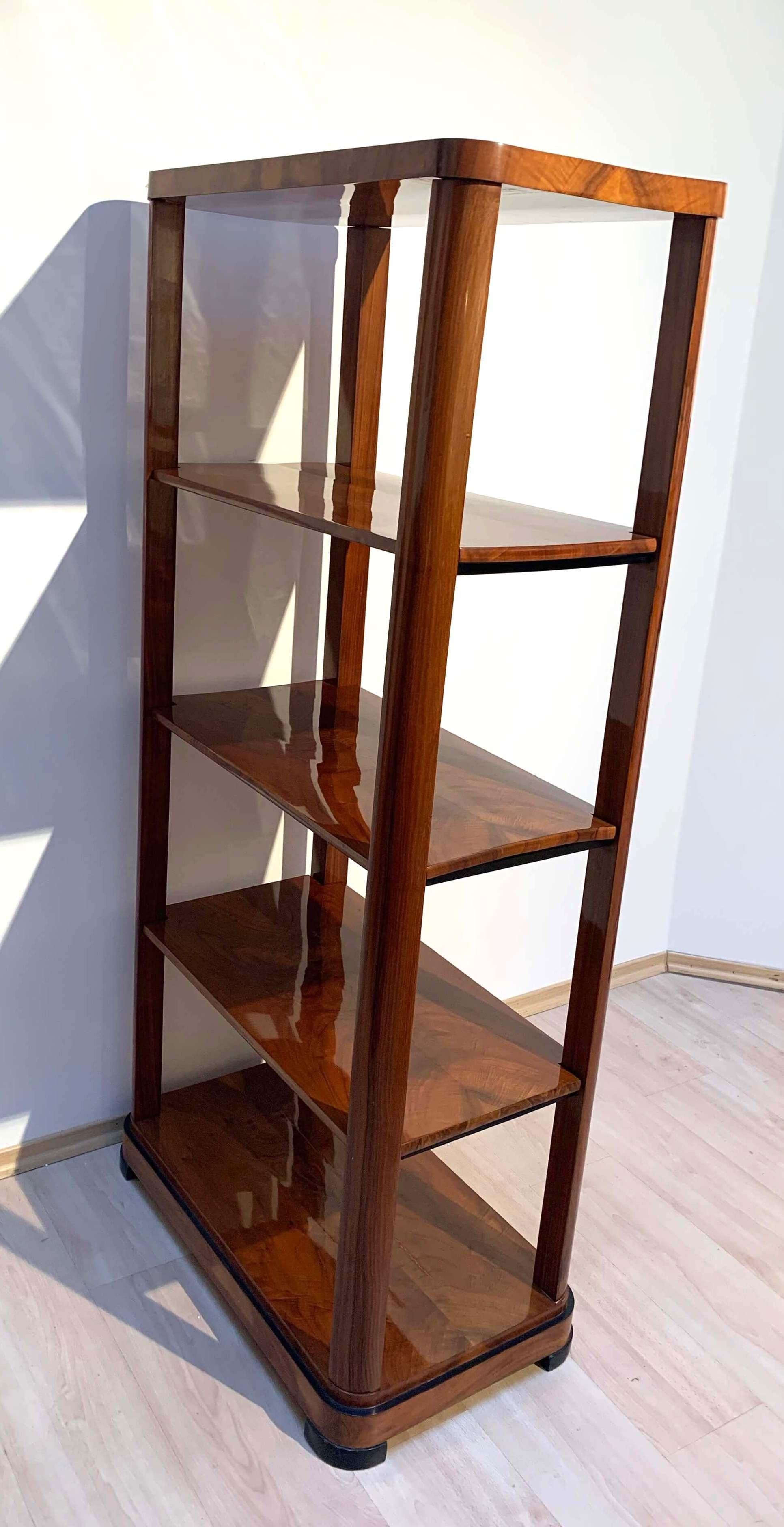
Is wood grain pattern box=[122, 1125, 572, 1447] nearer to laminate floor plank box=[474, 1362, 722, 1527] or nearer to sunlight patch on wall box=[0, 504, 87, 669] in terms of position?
laminate floor plank box=[474, 1362, 722, 1527]

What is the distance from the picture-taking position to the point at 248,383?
70.4 inches

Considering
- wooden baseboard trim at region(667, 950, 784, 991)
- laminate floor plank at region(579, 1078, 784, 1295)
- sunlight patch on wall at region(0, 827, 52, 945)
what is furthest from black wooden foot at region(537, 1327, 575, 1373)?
wooden baseboard trim at region(667, 950, 784, 991)

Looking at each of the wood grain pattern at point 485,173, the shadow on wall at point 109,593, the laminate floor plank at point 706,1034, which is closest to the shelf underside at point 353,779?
the shadow on wall at point 109,593

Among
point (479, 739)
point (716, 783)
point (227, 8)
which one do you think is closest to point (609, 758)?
point (479, 739)

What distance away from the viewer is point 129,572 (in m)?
1.79

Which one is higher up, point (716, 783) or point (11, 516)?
point (11, 516)

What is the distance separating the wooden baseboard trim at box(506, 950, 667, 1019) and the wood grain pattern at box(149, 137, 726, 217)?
1575 mm

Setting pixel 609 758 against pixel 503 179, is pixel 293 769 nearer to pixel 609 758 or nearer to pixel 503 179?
pixel 609 758

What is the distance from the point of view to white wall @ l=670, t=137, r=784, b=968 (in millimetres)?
2418

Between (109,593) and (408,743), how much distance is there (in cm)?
71

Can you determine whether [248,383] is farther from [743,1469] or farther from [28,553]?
[743,1469]

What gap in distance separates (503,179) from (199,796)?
1117 mm

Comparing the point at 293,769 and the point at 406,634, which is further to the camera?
the point at 293,769

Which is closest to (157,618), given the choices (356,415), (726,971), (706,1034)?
(356,415)
